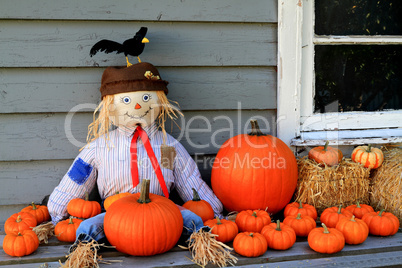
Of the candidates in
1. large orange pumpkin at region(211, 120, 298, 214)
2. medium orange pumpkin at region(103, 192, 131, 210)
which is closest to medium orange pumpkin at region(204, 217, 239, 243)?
large orange pumpkin at region(211, 120, 298, 214)

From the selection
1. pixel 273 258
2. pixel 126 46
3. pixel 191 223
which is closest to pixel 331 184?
pixel 273 258

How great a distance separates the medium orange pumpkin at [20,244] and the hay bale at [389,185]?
7.09 feet

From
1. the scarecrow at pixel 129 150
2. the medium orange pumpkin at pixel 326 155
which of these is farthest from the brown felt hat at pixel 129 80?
the medium orange pumpkin at pixel 326 155

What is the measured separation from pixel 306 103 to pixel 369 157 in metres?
0.57

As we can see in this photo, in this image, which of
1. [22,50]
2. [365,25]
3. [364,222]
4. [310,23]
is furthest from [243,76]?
[22,50]

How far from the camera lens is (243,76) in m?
2.65

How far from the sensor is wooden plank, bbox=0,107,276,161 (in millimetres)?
2453

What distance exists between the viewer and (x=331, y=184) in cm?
246

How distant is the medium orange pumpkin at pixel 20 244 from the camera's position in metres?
1.87

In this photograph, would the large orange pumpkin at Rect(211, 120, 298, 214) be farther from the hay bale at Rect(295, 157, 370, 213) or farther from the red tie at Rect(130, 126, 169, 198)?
the red tie at Rect(130, 126, 169, 198)

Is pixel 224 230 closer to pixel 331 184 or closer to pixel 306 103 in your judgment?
pixel 331 184

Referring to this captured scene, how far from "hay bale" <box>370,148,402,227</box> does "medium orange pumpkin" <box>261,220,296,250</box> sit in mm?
874

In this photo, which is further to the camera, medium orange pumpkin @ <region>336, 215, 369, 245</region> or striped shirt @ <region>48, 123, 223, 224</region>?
striped shirt @ <region>48, 123, 223, 224</region>

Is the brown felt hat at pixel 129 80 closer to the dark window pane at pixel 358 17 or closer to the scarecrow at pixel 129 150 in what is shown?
the scarecrow at pixel 129 150
